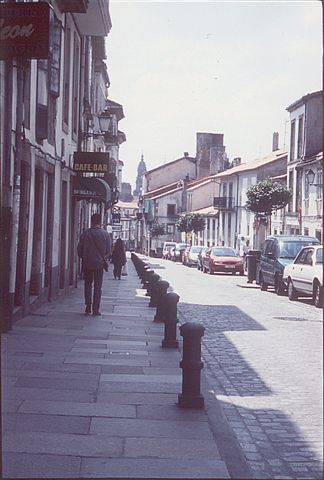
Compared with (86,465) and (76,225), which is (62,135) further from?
(86,465)

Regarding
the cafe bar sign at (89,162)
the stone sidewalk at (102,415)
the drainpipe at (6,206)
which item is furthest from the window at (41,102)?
the cafe bar sign at (89,162)

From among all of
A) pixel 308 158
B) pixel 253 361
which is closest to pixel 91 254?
pixel 253 361

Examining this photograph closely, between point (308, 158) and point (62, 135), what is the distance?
85.6ft

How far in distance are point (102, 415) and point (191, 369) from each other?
0.94 meters

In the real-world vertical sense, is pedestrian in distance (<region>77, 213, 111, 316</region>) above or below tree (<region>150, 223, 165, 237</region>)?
below

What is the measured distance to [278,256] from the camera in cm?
2362

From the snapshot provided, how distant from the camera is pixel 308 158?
41.5m

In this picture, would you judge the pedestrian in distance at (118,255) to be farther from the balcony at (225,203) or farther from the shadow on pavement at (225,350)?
the balcony at (225,203)

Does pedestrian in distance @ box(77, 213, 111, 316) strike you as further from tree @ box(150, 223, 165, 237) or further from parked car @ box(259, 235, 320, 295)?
tree @ box(150, 223, 165, 237)

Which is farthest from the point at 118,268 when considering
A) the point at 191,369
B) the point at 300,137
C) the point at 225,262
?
the point at 191,369

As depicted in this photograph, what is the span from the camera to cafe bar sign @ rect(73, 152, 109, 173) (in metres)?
19.4

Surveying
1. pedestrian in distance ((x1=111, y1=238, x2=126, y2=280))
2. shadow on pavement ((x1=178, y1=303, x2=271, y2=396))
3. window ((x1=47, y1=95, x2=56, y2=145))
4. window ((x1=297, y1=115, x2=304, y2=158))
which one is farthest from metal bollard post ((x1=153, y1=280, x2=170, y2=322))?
window ((x1=297, y1=115, x2=304, y2=158))

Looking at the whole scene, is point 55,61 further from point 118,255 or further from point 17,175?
point 118,255

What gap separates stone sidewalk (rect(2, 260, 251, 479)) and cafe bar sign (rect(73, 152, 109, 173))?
8904 mm
